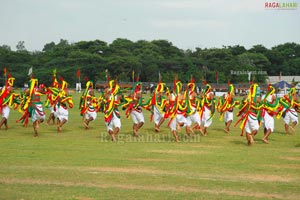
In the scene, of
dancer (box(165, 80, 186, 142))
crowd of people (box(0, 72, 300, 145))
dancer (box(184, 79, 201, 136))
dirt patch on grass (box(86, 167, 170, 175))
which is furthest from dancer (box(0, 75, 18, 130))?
dirt patch on grass (box(86, 167, 170, 175))

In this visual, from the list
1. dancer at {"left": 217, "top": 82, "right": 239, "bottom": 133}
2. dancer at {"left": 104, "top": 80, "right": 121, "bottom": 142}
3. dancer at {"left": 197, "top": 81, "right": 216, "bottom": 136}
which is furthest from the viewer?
dancer at {"left": 217, "top": 82, "right": 239, "bottom": 133}

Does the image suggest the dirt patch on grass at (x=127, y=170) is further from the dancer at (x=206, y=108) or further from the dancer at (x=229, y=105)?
the dancer at (x=229, y=105)

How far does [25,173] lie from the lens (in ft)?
34.5

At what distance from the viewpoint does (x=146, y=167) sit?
11.6m

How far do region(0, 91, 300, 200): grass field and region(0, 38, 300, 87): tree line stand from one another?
5231 cm

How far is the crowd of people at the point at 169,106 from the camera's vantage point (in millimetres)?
16328

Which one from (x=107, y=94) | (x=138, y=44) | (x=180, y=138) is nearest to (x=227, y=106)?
(x=180, y=138)

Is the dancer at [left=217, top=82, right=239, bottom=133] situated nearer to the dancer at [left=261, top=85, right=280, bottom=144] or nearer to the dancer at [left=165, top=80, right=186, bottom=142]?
the dancer at [left=261, top=85, right=280, bottom=144]

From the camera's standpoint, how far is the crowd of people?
16.3 meters

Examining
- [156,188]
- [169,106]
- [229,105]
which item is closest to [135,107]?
[169,106]

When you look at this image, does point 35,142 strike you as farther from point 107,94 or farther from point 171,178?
point 171,178

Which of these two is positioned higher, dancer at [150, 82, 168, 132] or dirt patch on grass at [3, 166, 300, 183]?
dancer at [150, 82, 168, 132]

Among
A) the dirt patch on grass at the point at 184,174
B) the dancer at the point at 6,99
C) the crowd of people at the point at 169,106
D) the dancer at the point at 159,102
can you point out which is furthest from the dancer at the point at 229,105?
the dirt patch on grass at the point at 184,174

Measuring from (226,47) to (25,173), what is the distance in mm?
86939
